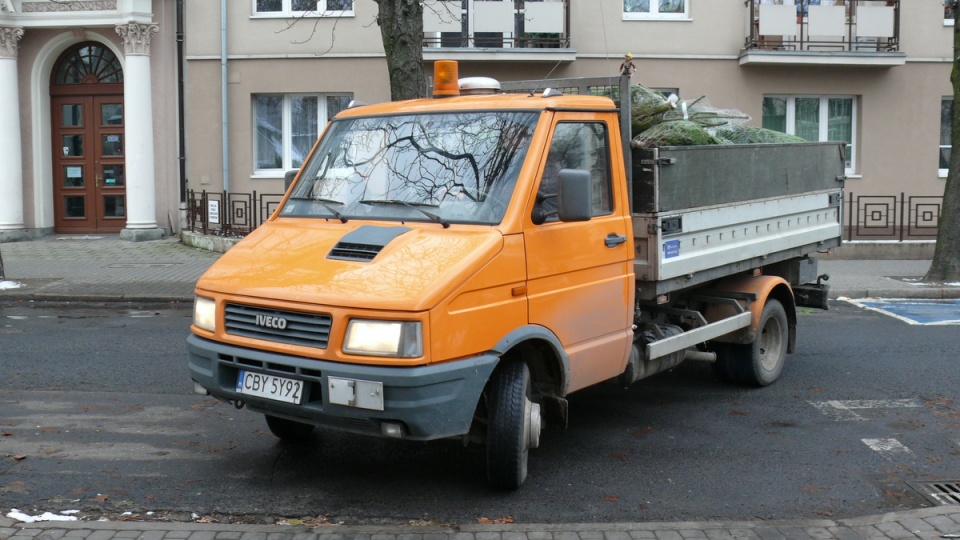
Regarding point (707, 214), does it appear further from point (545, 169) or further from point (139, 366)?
point (139, 366)

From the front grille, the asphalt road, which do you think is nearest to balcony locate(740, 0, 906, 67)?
the asphalt road

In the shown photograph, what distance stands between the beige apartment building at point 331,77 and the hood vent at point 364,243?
1534 cm

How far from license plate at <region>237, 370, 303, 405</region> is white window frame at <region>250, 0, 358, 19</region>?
16902mm

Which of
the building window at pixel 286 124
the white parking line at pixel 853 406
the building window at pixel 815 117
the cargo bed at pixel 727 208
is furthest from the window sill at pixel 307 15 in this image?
the white parking line at pixel 853 406

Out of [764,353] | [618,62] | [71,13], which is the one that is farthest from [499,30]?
[764,353]

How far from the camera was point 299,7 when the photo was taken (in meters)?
21.5

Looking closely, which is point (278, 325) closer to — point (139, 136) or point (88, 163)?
point (139, 136)

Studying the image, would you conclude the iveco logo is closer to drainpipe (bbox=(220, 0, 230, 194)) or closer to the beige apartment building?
the beige apartment building

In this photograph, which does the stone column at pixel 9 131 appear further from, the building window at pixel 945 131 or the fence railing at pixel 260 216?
the building window at pixel 945 131

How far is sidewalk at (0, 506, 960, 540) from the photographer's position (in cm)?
495

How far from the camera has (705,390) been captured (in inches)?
332

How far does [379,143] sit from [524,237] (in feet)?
4.21

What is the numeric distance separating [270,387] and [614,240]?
2.33 m

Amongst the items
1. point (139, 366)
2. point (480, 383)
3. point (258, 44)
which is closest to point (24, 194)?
point (258, 44)
